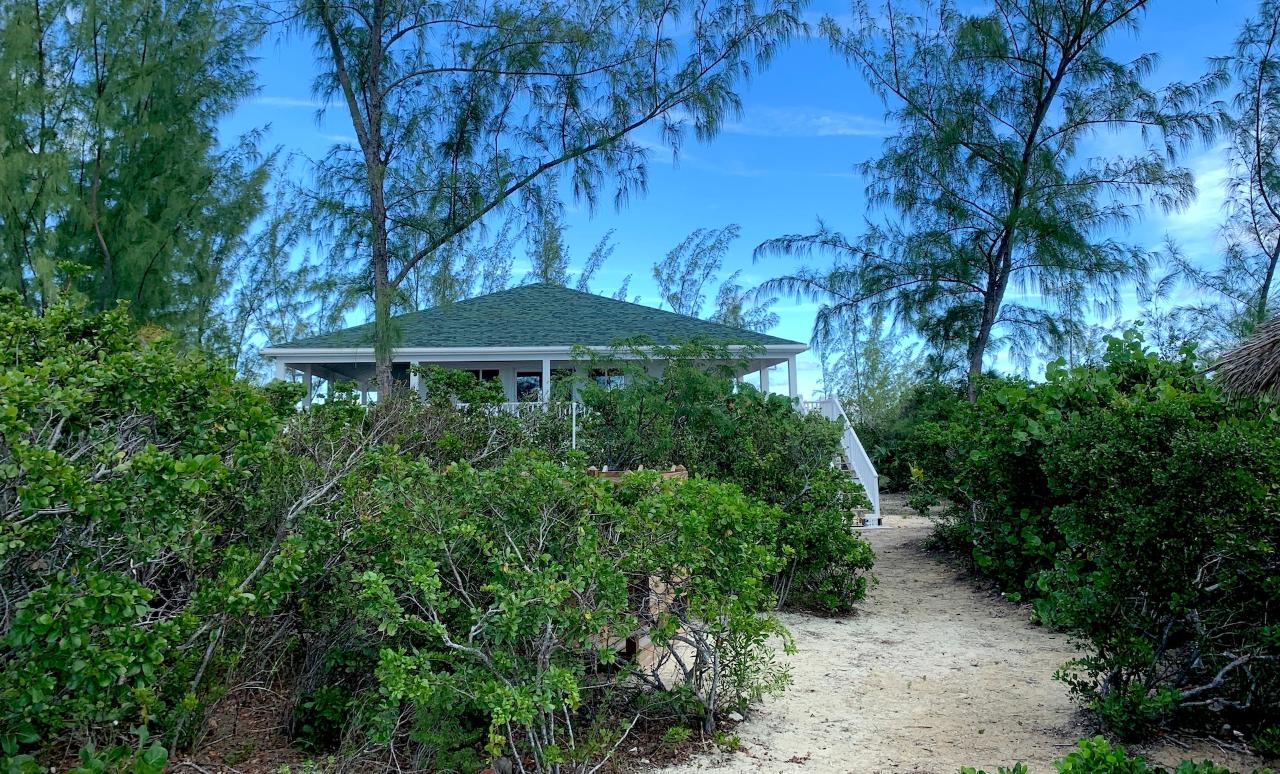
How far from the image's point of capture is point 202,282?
57.7ft

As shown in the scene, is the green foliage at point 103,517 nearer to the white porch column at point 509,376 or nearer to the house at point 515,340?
the house at point 515,340

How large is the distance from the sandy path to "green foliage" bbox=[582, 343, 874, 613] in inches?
19.8

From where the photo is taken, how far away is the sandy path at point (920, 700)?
415 centimetres

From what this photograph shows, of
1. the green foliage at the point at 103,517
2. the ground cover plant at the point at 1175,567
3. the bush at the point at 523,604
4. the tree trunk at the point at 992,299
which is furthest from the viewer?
the tree trunk at the point at 992,299

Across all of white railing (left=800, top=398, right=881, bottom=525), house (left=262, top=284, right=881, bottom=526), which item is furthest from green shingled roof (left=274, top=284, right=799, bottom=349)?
white railing (left=800, top=398, right=881, bottom=525)

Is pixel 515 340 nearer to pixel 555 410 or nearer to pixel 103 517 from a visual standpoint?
pixel 555 410

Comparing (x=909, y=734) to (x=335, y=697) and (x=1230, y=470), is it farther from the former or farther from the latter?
(x=335, y=697)

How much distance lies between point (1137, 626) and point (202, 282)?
17.9 metres

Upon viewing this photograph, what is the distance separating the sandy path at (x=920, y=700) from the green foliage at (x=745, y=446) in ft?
1.65

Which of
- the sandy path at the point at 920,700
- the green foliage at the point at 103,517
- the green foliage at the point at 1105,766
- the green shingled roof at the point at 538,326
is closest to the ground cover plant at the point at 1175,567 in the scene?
the sandy path at the point at 920,700

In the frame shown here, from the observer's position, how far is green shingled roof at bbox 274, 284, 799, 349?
51.3 feet

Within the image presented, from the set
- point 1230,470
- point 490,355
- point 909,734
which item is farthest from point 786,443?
point 490,355

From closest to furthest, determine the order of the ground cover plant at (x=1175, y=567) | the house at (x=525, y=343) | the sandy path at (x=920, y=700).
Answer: the ground cover plant at (x=1175, y=567)
the sandy path at (x=920, y=700)
the house at (x=525, y=343)

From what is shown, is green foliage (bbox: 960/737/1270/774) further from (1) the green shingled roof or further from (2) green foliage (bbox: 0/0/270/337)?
(2) green foliage (bbox: 0/0/270/337)
